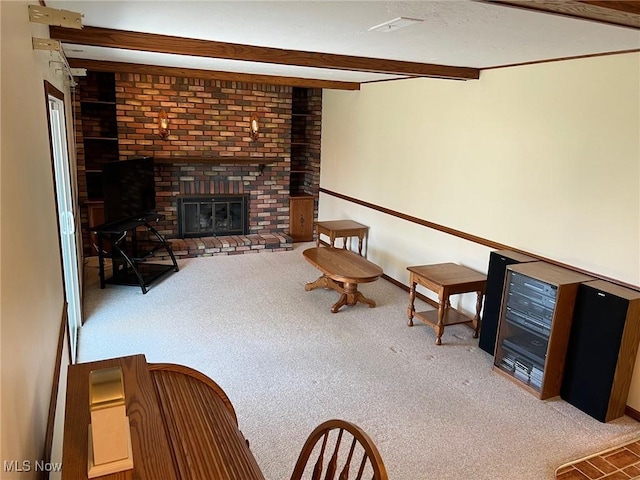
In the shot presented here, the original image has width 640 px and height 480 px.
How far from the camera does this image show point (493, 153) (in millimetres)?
4000

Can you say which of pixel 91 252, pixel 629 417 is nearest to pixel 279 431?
pixel 629 417

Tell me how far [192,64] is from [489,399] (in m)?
3.92

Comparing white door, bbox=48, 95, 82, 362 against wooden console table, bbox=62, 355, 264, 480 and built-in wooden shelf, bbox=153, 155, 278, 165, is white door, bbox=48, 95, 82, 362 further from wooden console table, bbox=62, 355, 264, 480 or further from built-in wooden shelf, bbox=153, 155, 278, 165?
built-in wooden shelf, bbox=153, 155, 278, 165

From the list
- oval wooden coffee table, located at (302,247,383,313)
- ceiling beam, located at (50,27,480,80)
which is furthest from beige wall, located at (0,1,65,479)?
oval wooden coffee table, located at (302,247,383,313)

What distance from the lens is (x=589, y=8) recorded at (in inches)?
66.1

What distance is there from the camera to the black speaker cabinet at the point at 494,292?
3641mm

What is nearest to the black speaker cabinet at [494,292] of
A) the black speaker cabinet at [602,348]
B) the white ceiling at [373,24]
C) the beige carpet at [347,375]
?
the beige carpet at [347,375]

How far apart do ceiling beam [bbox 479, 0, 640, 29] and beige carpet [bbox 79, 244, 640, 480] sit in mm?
2197

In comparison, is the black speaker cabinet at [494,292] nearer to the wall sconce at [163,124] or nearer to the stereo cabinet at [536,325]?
the stereo cabinet at [536,325]

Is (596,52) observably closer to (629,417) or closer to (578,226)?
(578,226)

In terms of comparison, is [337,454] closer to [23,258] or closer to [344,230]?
[23,258]

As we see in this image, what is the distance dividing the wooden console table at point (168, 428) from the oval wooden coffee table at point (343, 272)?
9.37ft

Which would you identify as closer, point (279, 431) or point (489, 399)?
point (279, 431)

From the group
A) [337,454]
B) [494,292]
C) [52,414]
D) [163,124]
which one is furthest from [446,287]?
[163,124]
